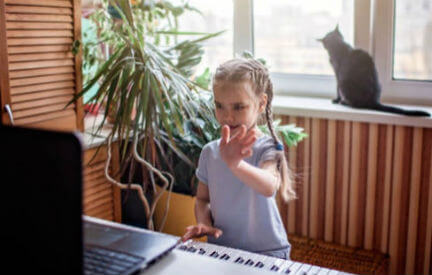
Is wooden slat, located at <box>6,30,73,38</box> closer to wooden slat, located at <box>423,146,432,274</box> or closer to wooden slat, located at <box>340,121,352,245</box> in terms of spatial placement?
wooden slat, located at <box>340,121,352,245</box>

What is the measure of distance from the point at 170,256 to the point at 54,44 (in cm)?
133

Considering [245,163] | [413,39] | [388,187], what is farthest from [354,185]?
[245,163]

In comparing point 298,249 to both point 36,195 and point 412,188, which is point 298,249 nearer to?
point 412,188

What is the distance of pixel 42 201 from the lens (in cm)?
59

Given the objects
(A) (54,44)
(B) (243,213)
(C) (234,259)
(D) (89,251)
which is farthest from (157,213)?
(D) (89,251)

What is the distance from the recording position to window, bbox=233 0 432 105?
2.23m

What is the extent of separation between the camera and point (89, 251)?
0.83 metres

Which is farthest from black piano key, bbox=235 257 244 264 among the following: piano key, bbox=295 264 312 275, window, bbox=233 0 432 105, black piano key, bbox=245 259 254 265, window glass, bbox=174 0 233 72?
window glass, bbox=174 0 233 72

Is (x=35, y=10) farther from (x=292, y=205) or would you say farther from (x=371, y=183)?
(x=371, y=183)

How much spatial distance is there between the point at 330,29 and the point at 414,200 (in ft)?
2.86

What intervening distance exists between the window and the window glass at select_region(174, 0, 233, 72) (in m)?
0.06

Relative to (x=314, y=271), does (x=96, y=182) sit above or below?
below

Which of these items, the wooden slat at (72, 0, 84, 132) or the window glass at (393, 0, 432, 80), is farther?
the window glass at (393, 0, 432, 80)

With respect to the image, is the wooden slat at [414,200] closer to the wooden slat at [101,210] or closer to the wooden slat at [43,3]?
the wooden slat at [101,210]
